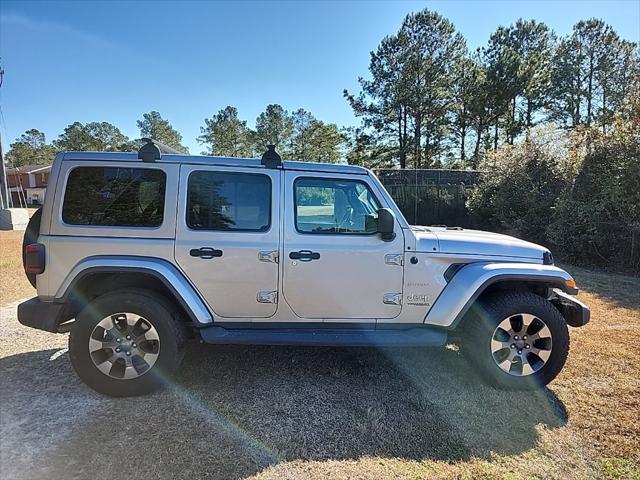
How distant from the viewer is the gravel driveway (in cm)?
232

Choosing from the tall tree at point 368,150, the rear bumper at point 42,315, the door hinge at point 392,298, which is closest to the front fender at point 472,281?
the door hinge at point 392,298

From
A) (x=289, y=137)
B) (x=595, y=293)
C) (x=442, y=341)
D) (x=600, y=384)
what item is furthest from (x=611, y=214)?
(x=289, y=137)

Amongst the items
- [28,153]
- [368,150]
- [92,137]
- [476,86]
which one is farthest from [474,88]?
[28,153]

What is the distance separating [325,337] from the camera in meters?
3.09

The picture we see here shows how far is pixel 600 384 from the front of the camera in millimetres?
3283

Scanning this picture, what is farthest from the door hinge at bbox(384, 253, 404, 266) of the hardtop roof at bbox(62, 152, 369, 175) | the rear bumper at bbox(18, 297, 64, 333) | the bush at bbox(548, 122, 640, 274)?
the bush at bbox(548, 122, 640, 274)

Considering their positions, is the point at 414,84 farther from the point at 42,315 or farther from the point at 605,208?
the point at 42,315

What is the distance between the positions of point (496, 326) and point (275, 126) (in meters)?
37.4

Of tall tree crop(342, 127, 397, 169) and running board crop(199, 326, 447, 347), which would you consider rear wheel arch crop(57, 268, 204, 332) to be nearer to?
running board crop(199, 326, 447, 347)

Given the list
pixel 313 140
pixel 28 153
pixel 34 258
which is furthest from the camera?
pixel 28 153

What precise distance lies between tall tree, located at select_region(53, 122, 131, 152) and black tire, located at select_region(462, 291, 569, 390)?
5603 centimetres

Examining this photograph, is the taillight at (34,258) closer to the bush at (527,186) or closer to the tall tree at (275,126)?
the bush at (527,186)

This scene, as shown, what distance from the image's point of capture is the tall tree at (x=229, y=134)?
40719mm

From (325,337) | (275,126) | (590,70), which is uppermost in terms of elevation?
(590,70)
